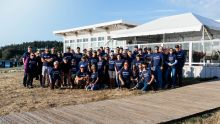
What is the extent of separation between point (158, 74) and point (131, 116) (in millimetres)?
5078

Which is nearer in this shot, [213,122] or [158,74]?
[213,122]

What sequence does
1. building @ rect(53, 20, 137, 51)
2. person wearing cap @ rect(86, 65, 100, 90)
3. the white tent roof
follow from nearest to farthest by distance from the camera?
person wearing cap @ rect(86, 65, 100, 90), the white tent roof, building @ rect(53, 20, 137, 51)

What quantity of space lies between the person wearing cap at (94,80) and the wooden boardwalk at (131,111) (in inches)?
114

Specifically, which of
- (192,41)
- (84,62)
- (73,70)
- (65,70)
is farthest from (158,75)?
(192,41)

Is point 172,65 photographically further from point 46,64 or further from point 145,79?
point 46,64

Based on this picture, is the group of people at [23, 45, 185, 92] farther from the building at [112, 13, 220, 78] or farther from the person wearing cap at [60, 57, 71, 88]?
the building at [112, 13, 220, 78]

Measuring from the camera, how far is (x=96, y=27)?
1244 inches

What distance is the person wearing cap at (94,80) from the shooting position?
38.7ft

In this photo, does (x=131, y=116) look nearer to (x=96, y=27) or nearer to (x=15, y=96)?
(x=15, y=96)

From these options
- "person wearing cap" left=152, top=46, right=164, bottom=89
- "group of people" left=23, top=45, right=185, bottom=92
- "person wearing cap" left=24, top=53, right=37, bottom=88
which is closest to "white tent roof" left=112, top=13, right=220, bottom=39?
"group of people" left=23, top=45, right=185, bottom=92

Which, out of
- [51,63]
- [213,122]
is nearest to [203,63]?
[51,63]

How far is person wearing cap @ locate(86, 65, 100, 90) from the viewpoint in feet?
38.7

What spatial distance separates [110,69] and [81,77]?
1.13 metres

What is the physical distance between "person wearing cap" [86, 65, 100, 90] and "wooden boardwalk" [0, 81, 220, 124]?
2890mm
